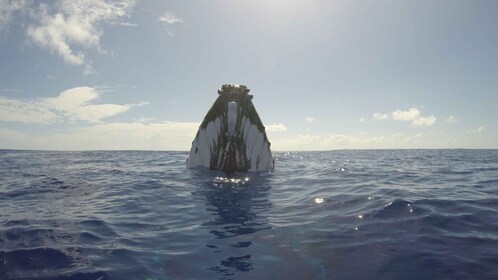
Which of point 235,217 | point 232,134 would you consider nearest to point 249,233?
point 235,217

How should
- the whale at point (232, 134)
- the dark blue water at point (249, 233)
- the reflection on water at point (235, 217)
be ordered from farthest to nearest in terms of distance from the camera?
the whale at point (232, 134), the reflection on water at point (235, 217), the dark blue water at point (249, 233)

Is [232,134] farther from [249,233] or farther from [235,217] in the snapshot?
[249,233]

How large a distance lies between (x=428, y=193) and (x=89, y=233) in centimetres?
933

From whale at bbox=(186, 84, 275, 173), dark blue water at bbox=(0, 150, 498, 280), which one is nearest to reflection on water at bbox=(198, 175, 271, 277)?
Result: dark blue water at bbox=(0, 150, 498, 280)

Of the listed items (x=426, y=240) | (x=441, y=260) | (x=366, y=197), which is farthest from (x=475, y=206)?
(x=441, y=260)

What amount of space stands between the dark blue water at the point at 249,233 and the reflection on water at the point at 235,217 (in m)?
0.03

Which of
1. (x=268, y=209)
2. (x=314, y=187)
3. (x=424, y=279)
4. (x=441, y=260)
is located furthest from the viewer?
(x=314, y=187)

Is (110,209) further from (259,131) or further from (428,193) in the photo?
(428,193)

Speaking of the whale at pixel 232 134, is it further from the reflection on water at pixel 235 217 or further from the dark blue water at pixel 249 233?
the dark blue water at pixel 249 233

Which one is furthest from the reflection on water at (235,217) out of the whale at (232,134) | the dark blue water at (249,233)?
the whale at (232,134)

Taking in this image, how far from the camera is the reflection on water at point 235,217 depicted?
5.14 meters

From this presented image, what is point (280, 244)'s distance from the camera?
573 centimetres

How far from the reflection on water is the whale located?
951mm

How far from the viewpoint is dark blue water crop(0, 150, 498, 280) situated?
4.75m
